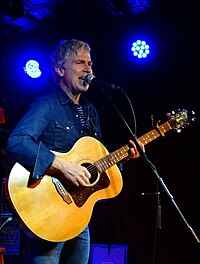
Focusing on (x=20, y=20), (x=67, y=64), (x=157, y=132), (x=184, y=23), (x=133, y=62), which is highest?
(x=20, y=20)

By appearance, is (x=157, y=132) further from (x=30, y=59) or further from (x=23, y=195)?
(x=30, y=59)

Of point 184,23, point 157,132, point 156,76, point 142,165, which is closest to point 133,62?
point 156,76

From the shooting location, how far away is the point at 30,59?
244 inches

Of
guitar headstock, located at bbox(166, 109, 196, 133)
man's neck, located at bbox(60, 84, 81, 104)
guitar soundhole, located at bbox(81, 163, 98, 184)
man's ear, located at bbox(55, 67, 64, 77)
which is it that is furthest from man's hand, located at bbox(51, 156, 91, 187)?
guitar headstock, located at bbox(166, 109, 196, 133)

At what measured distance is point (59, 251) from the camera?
279cm

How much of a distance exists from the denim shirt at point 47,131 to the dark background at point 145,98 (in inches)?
100

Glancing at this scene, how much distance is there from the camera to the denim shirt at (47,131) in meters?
2.69

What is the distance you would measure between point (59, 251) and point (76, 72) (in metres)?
1.41

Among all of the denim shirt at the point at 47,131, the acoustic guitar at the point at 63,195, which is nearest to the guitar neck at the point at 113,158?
the acoustic guitar at the point at 63,195

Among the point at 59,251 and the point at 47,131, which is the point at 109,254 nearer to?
the point at 59,251

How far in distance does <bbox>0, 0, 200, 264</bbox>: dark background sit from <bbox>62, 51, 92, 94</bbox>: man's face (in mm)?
2510

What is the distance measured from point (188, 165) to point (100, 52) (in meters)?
2.12

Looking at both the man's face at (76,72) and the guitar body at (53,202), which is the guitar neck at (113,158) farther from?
the man's face at (76,72)

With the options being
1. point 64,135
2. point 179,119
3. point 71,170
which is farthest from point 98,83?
point 179,119
